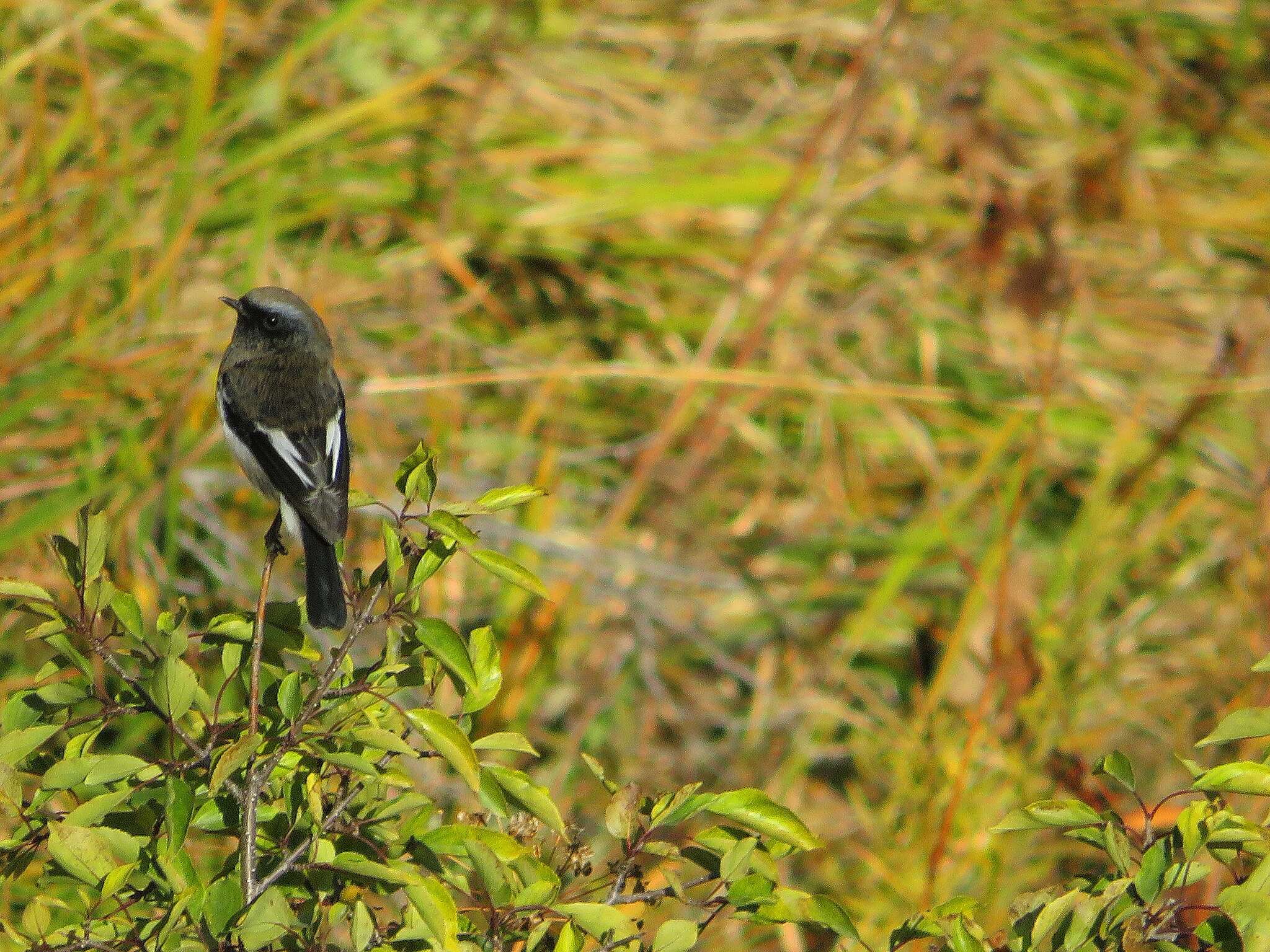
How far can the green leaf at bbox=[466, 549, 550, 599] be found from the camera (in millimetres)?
1557

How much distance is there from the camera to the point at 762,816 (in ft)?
5.07

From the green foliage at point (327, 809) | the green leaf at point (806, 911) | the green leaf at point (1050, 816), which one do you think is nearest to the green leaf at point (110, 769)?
the green foliage at point (327, 809)

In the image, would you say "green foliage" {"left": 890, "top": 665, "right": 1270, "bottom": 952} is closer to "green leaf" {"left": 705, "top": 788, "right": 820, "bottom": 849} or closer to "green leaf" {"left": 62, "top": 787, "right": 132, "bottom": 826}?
"green leaf" {"left": 705, "top": 788, "right": 820, "bottom": 849}

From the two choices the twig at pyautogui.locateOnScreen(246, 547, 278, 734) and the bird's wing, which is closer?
the twig at pyautogui.locateOnScreen(246, 547, 278, 734)

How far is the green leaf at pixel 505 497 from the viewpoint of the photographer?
5.32ft

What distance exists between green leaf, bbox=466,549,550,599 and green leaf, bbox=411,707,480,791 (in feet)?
0.57

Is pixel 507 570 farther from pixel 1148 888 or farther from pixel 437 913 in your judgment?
pixel 1148 888

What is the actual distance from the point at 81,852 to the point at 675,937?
616 millimetres

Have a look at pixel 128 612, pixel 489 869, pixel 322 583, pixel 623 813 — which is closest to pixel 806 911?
pixel 623 813

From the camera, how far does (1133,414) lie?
5.12m

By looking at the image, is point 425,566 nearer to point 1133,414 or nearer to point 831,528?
point 831,528

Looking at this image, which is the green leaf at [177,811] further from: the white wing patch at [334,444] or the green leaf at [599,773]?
the white wing patch at [334,444]

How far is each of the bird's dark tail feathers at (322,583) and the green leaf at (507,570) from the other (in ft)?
1.27

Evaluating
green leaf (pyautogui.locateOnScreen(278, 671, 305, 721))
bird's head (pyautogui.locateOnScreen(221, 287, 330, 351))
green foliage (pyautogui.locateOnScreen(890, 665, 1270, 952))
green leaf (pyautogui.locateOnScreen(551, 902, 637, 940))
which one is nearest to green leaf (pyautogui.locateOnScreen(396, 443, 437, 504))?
green leaf (pyautogui.locateOnScreen(278, 671, 305, 721))
